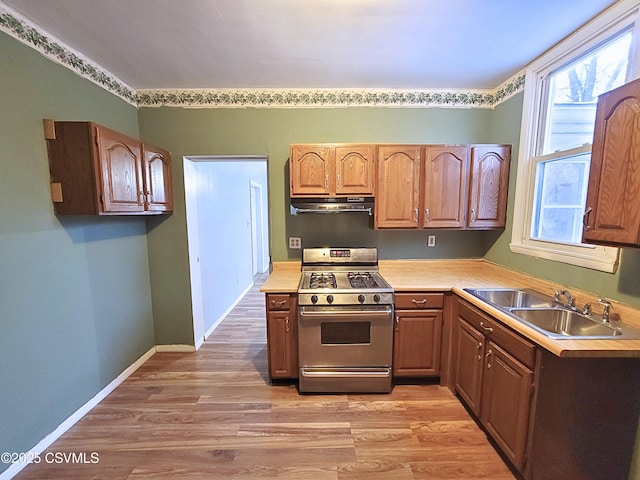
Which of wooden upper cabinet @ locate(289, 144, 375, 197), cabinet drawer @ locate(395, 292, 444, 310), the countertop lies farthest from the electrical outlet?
cabinet drawer @ locate(395, 292, 444, 310)

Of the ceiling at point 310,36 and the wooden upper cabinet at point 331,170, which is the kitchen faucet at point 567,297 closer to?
the wooden upper cabinet at point 331,170

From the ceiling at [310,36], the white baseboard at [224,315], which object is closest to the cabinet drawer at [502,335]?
the ceiling at [310,36]

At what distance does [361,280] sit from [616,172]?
1.69 metres

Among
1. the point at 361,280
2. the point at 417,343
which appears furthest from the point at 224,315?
the point at 417,343

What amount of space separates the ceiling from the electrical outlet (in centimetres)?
151

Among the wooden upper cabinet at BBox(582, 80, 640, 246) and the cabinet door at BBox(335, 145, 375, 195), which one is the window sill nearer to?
the wooden upper cabinet at BBox(582, 80, 640, 246)

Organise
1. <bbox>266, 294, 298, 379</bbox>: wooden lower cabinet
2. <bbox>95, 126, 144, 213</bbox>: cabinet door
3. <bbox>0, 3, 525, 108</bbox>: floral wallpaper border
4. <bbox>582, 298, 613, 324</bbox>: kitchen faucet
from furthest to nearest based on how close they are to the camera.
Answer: <bbox>0, 3, 525, 108</bbox>: floral wallpaper border, <bbox>266, 294, 298, 379</bbox>: wooden lower cabinet, <bbox>95, 126, 144, 213</bbox>: cabinet door, <bbox>582, 298, 613, 324</bbox>: kitchen faucet

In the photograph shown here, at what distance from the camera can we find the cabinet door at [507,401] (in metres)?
1.44

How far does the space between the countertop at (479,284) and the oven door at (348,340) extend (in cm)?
30

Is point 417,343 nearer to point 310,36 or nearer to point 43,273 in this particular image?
point 310,36

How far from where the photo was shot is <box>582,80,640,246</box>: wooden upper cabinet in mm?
1208

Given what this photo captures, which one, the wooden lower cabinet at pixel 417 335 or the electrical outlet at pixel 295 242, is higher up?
the electrical outlet at pixel 295 242

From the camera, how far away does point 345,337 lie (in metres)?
2.21

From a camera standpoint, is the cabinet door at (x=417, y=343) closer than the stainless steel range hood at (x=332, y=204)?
Yes
